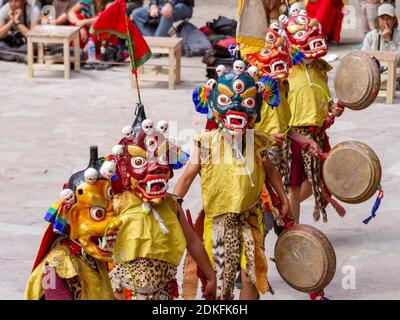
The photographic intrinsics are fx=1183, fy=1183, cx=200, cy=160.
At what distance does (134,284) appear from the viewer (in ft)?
19.7

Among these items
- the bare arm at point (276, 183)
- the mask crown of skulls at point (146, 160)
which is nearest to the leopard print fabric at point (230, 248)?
the bare arm at point (276, 183)

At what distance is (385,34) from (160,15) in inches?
117

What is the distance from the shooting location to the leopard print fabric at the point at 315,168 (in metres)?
8.03

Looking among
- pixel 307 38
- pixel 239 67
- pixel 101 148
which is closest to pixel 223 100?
pixel 239 67

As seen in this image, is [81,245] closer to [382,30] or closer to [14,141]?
[14,141]

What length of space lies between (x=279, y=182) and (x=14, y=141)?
15.0ft

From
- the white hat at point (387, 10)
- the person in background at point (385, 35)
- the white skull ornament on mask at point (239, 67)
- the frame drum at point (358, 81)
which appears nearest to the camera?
the white skull ornament on mask at point (239, 67)

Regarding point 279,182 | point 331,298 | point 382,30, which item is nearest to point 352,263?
point 331,298

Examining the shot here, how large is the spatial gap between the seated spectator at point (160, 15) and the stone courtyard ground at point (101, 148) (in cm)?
41

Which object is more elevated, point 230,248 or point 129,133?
point 129,133

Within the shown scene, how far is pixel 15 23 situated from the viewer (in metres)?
14.3

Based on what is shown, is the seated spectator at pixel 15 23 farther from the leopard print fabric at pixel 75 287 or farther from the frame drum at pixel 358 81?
the leopard print fabric at pixel 75 287

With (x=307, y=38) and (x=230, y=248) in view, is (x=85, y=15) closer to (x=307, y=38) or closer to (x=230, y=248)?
(x=307, y=38)

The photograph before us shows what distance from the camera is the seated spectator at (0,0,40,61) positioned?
1427cm
